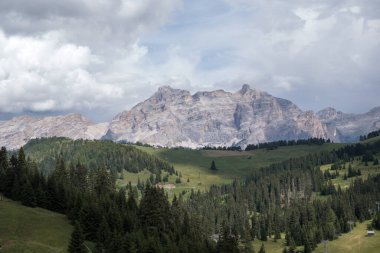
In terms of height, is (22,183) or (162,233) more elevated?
(22,183)

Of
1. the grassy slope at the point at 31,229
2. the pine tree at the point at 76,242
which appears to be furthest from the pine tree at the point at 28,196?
the pine tree at the point at 76,242

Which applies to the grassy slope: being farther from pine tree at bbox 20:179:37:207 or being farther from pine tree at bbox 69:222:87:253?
pine tree at bbox 69:222:87:253

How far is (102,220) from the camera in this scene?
13200 cm

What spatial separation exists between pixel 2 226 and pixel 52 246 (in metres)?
15.1

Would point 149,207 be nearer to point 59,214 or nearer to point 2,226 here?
point 59,214

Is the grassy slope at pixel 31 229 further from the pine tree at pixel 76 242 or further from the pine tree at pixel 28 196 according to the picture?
the pine tree at pixel 76 242

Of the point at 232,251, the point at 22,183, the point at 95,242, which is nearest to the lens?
the point at 95,242

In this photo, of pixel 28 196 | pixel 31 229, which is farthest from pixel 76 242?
pixel 28 196

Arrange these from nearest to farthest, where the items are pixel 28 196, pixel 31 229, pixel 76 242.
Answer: pixel 76 242
pixel 31 229
pixel 28 196

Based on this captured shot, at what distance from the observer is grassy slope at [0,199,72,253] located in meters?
114

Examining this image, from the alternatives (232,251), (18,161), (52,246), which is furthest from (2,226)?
(232,251)

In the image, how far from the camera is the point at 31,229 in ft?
408

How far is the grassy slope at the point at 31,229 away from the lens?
114438mm

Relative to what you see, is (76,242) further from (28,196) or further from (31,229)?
(28,196)
